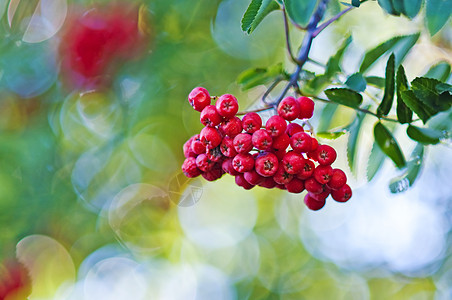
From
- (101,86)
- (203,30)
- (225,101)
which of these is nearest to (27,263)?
(101,86)

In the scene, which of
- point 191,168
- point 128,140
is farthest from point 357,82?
point 128,140

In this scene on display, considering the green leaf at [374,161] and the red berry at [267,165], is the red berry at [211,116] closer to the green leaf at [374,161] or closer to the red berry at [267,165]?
the red berry at [267,165]

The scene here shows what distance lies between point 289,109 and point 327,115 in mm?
525

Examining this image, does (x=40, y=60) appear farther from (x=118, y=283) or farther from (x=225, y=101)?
(x=118, y=283)

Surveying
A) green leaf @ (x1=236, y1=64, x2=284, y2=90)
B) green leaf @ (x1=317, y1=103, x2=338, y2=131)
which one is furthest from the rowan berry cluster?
green leaf @ (x1=317, y1=103, x2=338, y2=131)

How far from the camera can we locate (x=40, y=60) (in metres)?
2.51

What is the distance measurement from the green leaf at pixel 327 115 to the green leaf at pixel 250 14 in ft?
1.95

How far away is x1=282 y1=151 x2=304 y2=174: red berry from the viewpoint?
42.8 inches

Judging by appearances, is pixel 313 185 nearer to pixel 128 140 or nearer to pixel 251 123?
pixel 251 123

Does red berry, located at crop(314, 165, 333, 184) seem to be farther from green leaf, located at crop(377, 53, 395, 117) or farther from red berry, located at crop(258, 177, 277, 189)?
green leaf, located at crop(377, 53, 395, 117)

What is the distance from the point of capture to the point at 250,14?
3.52ft

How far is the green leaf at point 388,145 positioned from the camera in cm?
126

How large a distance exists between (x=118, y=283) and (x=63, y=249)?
1.77m

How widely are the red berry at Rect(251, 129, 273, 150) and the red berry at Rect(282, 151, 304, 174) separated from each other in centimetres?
6
